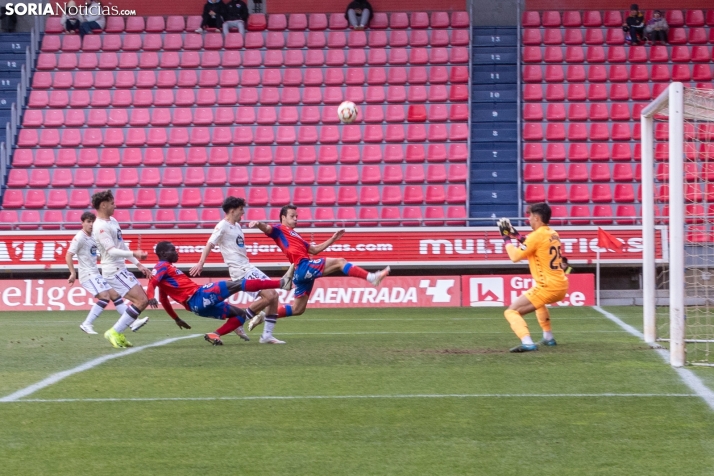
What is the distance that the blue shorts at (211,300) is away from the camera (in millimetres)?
11719

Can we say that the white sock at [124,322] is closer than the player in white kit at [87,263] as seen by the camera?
Yes

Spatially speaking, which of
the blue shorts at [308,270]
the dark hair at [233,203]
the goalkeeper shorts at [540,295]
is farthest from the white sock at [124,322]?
the goalkeeper shorts at [540,295]

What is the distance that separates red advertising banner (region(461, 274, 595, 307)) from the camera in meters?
20.4

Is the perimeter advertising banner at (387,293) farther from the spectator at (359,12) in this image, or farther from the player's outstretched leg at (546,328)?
the spectator at (359,12)

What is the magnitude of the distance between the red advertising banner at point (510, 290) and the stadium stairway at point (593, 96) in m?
2.32

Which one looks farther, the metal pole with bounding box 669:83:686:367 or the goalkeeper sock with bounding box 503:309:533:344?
the goalkeeper sock with bounding box 503:309:533:344

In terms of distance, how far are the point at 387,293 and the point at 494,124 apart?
7.04 meters

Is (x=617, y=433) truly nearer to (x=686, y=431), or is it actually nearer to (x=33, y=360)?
(x=686, y=431)

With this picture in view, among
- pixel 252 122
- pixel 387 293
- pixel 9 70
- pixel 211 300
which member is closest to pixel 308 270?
pixel 211 300

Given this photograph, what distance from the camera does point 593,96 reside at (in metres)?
25.9

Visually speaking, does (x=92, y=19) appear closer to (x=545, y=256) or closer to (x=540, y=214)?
(x=540, y=214)

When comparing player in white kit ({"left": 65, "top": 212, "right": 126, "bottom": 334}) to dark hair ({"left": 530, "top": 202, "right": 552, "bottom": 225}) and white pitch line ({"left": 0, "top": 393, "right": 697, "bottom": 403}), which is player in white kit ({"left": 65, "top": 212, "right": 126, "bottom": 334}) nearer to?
dark hair ({"left": 530, "top": 202, "right": 552, "bottom": 225})

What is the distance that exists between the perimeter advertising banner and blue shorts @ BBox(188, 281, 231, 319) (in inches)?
345

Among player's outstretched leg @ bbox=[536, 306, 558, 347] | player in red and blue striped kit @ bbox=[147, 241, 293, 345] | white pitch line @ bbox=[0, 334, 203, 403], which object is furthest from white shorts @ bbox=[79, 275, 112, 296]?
player's outstretched leg @ bbox=[536, 306, 558, 347]
